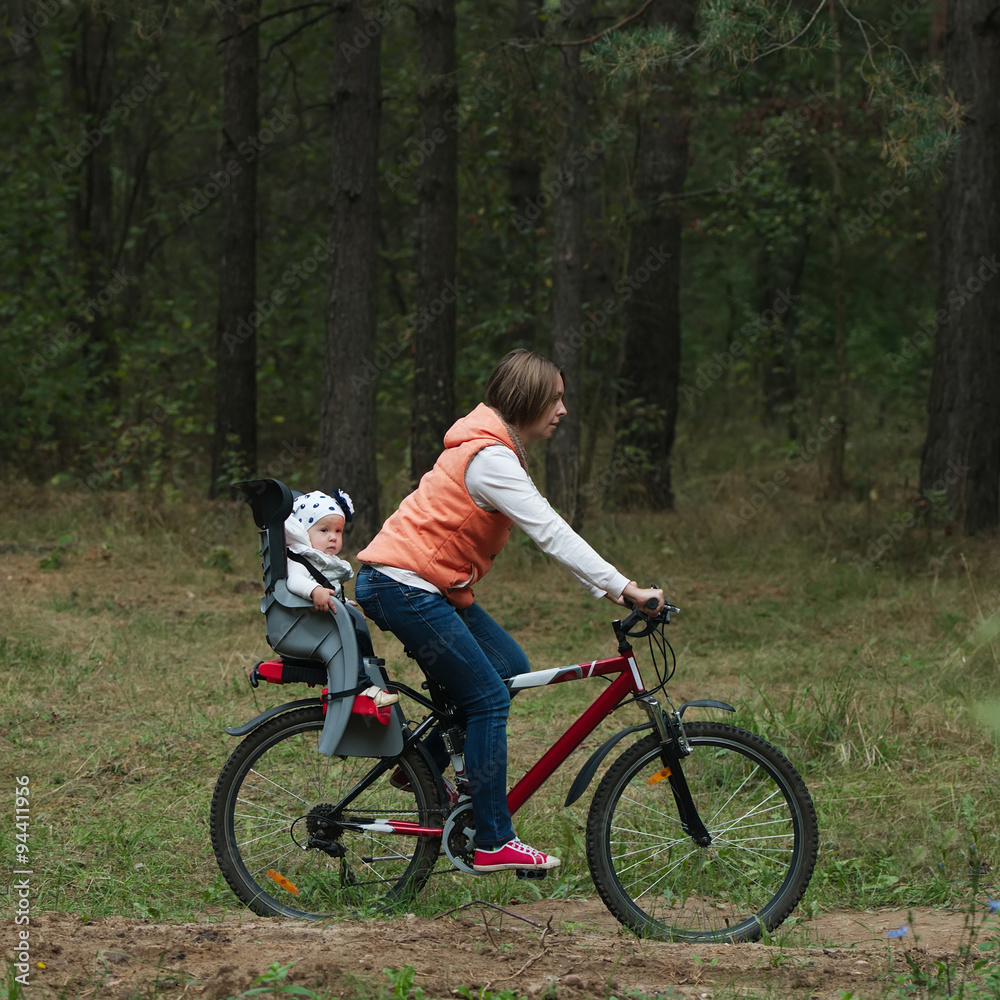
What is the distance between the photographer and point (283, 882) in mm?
4258

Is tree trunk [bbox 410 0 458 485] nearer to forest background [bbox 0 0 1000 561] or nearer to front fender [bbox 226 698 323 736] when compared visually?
forest background [bbox 0 0 1000 561]

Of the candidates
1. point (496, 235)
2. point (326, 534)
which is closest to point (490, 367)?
point (496, 235)

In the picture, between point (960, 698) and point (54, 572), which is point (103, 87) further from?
point (960, 698)

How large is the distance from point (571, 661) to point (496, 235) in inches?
397

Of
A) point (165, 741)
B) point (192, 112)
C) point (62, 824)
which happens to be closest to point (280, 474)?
point (192, 112)

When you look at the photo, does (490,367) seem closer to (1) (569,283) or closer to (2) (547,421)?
(1) (569,283)

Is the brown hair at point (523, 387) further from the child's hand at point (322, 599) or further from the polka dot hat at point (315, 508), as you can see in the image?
the child's hand at point (322, 599)

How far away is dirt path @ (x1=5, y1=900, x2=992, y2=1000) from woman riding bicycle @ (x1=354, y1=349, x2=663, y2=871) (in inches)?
15.7

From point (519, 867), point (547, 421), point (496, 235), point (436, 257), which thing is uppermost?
point (496, 235)

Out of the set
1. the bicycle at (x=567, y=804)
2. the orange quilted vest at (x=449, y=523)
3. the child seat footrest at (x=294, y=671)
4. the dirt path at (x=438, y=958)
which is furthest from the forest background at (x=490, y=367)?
the orange quilted vest at (x=449, y=523)

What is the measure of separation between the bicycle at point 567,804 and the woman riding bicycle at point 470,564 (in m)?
0.14

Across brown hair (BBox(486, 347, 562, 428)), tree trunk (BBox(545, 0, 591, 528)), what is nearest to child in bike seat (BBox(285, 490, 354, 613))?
brown hair (BBox(486, 347, 562, 428))

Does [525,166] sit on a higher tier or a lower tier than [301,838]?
higher

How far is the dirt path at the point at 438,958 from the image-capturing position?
3252 mm
